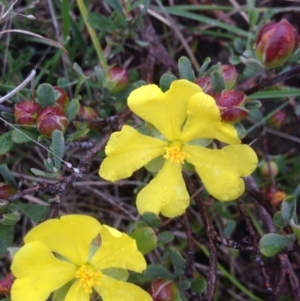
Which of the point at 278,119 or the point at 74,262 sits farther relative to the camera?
the point at 278,119

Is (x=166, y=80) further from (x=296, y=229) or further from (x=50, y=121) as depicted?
(x=296, y=229)

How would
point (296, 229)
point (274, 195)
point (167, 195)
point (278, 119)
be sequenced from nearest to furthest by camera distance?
1. point (296, 229)
2. point (167, 195)
3. point (274, 195)
4. point (278, 119)

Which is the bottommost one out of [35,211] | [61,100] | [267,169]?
[267,169]

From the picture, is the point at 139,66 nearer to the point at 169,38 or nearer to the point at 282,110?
the point at 169,38

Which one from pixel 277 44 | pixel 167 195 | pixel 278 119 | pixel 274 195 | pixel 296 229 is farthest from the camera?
pixel 278 119

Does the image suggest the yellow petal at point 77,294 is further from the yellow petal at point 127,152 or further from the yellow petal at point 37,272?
the yellow petal at point 127,152

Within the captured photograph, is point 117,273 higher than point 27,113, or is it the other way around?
point 27,113

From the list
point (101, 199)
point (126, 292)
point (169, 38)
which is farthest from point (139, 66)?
point (126, 292)

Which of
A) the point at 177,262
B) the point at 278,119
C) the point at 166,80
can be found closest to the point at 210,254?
the point at 177,262
